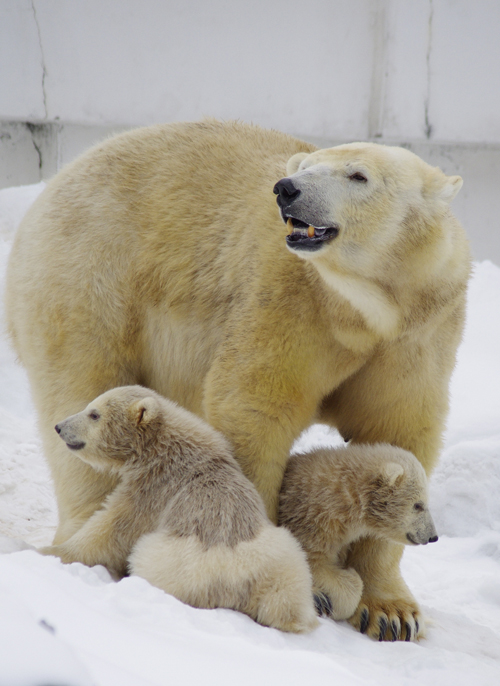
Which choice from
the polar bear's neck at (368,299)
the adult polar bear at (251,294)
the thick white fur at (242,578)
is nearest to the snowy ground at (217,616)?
the thick white fur at (242,578)

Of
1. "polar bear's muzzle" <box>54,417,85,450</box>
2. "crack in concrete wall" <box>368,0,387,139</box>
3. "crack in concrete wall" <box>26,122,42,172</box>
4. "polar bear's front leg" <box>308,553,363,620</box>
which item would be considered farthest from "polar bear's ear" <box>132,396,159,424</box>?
"crack in concrete wall" <box>26,122,42,172</box>

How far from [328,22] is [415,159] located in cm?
550

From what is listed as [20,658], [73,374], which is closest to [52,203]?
[73,374]

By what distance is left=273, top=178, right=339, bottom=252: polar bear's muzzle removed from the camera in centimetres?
278

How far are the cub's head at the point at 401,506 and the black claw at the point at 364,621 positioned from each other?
1.05ft

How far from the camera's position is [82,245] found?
354 centimetres

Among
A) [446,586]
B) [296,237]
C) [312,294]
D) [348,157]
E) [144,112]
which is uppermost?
[348,157]

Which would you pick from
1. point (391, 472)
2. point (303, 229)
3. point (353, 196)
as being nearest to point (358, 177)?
point (353, 196)

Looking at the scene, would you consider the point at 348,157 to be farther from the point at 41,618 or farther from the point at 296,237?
the point at 41,618

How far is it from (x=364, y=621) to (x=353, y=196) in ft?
5.47

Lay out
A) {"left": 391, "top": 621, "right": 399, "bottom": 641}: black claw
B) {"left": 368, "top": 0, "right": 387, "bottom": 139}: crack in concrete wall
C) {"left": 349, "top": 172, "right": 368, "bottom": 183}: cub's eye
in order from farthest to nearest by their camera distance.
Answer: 1. {"left": 368, "top": 0, "right": 387, "bottom": 139}: crack in concrete wall
2. {"left": 391, "top": 621, "right": 399, "bottom": 641}: black claw
3. {"left": 349, "top": 172, "right": 368, "bottom": 183}: cub's eye

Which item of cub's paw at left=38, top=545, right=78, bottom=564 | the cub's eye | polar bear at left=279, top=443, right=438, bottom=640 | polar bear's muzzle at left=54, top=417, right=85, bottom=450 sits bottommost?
polar bear at left=279, top=443, right=438, bottom=640

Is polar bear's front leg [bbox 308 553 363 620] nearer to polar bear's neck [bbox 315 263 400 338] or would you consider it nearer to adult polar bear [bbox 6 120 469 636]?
adult polar bear [bbox 6 120 469 636]

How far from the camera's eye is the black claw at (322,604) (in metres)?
3.04
